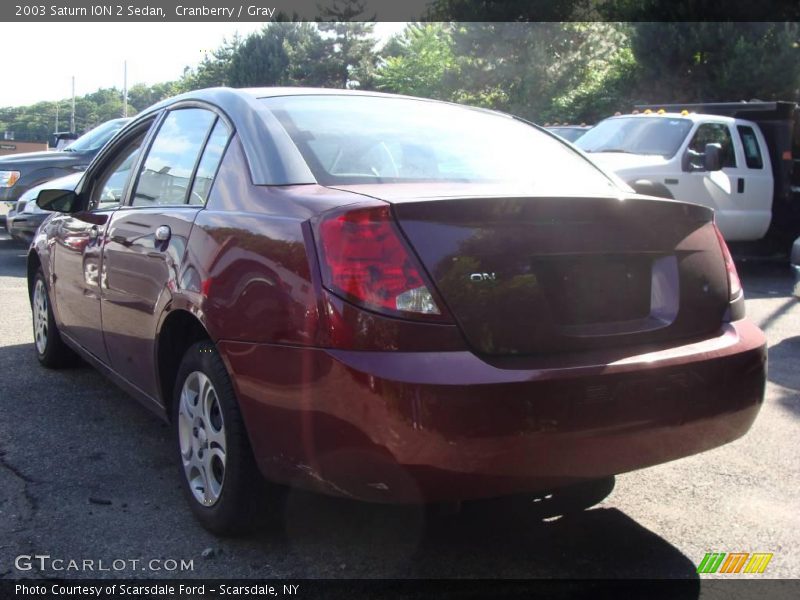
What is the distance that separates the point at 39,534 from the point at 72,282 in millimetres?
1787

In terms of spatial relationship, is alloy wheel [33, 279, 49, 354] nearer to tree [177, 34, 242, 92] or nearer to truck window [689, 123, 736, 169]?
truck window [689, 123, 736, 169]

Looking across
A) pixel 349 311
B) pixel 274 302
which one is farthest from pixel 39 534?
pixel 349 311

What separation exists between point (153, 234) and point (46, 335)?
2.22 m

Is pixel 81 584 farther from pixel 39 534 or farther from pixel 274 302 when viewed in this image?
pixel 274 302

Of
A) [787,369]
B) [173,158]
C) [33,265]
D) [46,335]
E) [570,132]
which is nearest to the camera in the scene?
[173,158]

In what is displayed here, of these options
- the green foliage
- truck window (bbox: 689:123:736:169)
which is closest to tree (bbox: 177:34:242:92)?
the green foliage

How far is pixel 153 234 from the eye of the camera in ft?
11.7

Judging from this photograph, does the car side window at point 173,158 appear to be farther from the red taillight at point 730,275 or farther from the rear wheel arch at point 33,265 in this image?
the red taillight at point 730,275

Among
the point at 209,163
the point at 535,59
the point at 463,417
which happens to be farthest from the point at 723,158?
the point at 535,59

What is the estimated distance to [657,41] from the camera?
23969 mm

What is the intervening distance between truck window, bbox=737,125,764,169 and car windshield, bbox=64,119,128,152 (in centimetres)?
792

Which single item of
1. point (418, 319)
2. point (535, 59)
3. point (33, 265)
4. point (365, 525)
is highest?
point (535, 59)

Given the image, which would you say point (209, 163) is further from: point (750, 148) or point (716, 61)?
point (716, 61)

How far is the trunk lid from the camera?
100 inches
